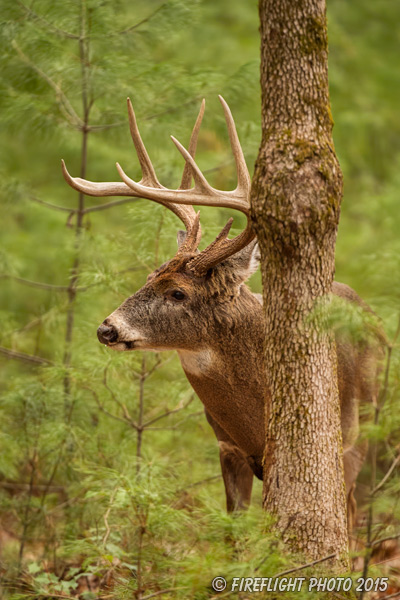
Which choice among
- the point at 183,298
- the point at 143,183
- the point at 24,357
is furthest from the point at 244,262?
the point at 24,357

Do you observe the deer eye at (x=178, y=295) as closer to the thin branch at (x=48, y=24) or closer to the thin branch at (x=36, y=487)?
the thin branch at (x=36, y=487)

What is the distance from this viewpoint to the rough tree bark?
3.80 metres

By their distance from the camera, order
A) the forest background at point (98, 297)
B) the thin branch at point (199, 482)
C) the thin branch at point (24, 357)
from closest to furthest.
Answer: the thin branch at point (199, 482), the forest background at point (98, 297), the thin branch at point (24, 357)

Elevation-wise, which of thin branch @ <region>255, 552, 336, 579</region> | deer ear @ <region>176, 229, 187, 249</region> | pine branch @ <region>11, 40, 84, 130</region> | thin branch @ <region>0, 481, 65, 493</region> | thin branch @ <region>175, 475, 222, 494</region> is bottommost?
thin branch @ <region>0, 481, 65, 493</region>

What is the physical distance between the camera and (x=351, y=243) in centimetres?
958

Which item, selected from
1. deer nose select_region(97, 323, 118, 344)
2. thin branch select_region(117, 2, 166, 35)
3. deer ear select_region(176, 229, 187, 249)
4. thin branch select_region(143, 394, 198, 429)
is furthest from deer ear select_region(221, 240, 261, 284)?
thin branch select_region(117, 2, 166, 35)

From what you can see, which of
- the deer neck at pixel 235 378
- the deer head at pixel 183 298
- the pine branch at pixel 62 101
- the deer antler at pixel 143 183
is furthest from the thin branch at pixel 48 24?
the deer neck at pixel 235 378

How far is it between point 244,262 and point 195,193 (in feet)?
2.07

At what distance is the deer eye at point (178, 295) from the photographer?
4801 mm

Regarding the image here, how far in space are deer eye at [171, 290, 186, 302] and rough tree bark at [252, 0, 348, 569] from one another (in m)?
0.96

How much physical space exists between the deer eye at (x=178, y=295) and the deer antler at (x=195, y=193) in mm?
167

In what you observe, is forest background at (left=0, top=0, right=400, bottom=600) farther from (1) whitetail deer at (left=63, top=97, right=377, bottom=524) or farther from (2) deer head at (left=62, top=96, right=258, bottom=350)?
(2) deer head at (left=62, top=96, right=258, bottom=350)

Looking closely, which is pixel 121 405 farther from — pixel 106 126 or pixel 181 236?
pixel 106 126

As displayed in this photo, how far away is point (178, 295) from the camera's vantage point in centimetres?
480
